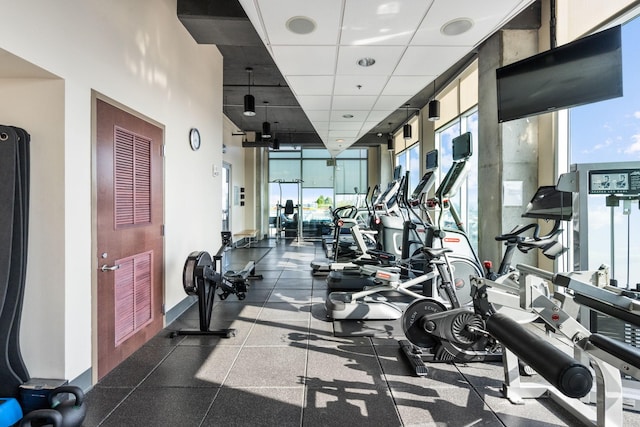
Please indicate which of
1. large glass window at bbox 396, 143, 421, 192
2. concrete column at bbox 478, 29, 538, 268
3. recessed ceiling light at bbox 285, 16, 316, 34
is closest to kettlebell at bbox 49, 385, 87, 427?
recessed ceiling light at bbox 285, 16, 316, 34

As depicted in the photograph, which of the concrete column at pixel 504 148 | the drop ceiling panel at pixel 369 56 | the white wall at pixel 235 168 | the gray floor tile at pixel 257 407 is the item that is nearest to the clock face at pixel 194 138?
the drop ceiling panel at pixel 369 56

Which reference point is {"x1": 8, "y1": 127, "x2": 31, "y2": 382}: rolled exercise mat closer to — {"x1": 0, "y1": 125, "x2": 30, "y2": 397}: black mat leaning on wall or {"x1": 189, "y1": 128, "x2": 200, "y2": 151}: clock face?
{"x1": 0, "y1": 125, "x2": 30, "y2": 397}: black mat leaning on wall

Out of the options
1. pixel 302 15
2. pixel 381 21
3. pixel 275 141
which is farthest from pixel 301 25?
pixel 275 141

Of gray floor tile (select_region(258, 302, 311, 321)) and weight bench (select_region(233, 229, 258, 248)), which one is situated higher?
weight bench (select_region(233, 229, 258, 248))


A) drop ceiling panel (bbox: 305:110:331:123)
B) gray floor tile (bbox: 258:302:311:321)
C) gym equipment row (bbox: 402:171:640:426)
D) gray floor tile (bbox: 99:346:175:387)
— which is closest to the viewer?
gym equipment row (bbox: 402:171:640:426)

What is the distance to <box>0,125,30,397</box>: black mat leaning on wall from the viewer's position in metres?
2.12

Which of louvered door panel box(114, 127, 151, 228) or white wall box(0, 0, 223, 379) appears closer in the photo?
white wall box(0, 0, 223, 379)

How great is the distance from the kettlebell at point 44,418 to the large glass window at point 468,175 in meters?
5.83

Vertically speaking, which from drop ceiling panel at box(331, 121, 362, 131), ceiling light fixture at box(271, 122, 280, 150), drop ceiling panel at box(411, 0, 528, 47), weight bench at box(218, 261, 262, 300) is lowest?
weight bench at box(218, 261, 262, 300)

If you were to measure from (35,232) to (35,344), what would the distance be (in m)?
0.76

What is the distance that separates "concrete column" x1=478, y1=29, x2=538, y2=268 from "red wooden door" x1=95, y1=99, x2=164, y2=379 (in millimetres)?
4347

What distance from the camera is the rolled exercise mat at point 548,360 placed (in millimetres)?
1411

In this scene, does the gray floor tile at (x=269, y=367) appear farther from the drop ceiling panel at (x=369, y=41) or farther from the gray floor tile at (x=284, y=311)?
the drop ceiling panel at (x=369, y=41)

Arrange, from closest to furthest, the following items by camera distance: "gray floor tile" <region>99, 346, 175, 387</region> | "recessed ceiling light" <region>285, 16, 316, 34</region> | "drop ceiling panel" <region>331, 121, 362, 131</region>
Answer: "gray floor tile" <region>99, 346, 175, 387</region> < "recessed ceiling light" <region>285, 16, 316, 34</region> < "drop ceiling panel" <region>331, 121, 362, 131</region>
